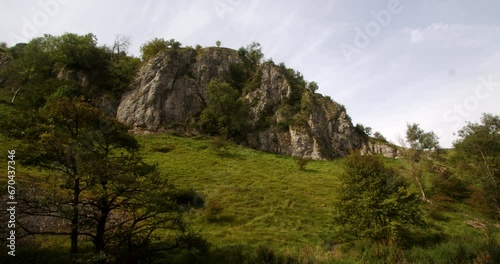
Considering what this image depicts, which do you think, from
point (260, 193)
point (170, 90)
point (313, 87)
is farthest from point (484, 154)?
point (170, 90)

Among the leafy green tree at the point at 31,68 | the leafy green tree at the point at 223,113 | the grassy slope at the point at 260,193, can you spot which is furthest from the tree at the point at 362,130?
the leafy green tree at the point at 31,68

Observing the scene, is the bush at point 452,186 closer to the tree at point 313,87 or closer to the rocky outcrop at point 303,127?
the rocky outcrop at point 303,127

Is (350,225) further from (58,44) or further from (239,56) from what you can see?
(58,44)

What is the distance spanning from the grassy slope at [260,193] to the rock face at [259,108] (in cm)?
771

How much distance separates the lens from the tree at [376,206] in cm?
2136

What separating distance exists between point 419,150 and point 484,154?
1139cm

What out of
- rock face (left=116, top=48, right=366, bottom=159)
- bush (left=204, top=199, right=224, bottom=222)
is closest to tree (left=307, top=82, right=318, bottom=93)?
rock face (left=116, top=48, right=366, bottom=159)

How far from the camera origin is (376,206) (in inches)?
894

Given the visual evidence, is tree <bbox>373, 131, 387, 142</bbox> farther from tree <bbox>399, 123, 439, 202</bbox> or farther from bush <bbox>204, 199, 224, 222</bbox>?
bush <bbox>204, 199, 224, 222</bbox>

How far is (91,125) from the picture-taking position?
1619cm

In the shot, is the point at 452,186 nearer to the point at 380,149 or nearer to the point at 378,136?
the point at 380,149

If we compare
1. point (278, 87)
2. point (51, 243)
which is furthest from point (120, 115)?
point (51, 243)

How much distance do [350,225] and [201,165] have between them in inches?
906

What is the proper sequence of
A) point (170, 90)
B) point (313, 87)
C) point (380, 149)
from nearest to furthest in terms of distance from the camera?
1. point (380, 149)
2. point (170, 90)
3. point (313, 87)
